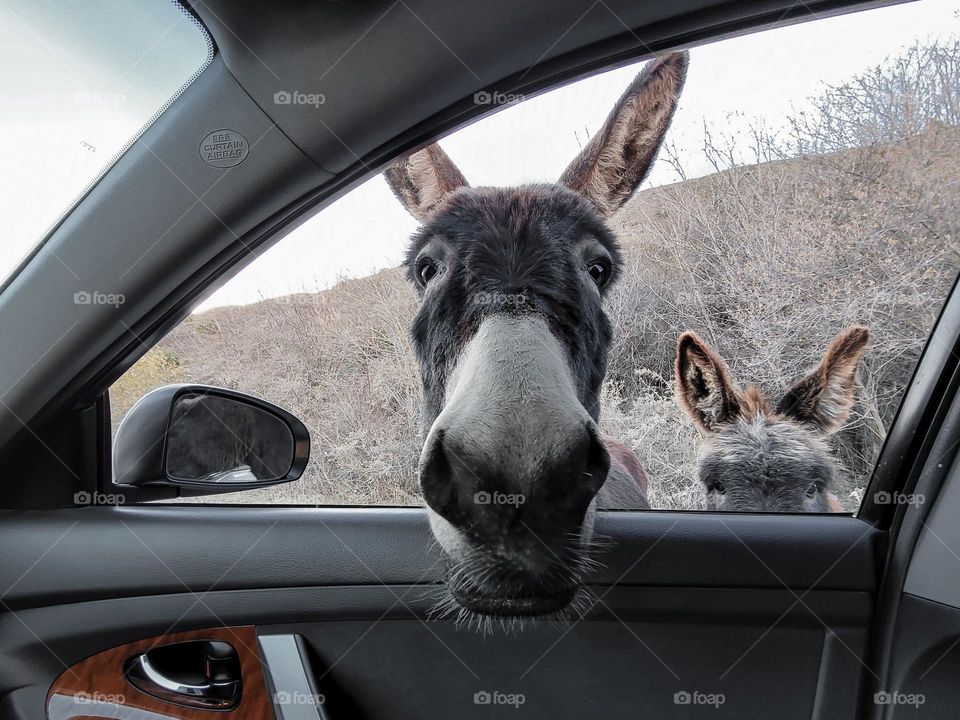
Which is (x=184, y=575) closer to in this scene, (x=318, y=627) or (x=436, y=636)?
(x=318, y=627)

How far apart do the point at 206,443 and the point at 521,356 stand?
0.99 m

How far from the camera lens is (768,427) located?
6.56 ft

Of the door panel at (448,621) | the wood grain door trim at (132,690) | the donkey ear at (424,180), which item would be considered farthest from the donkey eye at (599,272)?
the wood grain door trim at (132,690)

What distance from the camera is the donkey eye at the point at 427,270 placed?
74.6 inches

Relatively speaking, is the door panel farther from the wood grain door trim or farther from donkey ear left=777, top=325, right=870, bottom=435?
donkey ear left=777, top=325, right=870, bottom=435

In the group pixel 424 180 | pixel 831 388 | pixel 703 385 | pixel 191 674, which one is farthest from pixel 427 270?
pixel 191 674

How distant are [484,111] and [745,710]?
1.76 m

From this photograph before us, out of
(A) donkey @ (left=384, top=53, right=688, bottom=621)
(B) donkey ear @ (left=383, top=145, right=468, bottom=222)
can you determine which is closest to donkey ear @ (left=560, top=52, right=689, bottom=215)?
(A) donkey @ (left=384, top=53, right=688, bottom=621)

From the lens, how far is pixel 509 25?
148 centimetres

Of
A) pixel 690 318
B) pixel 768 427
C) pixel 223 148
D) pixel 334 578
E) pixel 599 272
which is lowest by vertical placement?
pixel 334 578

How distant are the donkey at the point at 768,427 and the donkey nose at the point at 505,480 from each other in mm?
533

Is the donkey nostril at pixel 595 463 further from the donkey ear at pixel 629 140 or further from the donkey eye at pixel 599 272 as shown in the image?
the donkey ear at pixel 629 140

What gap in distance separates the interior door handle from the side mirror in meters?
0.46

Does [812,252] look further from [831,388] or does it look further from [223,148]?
[223,148]
